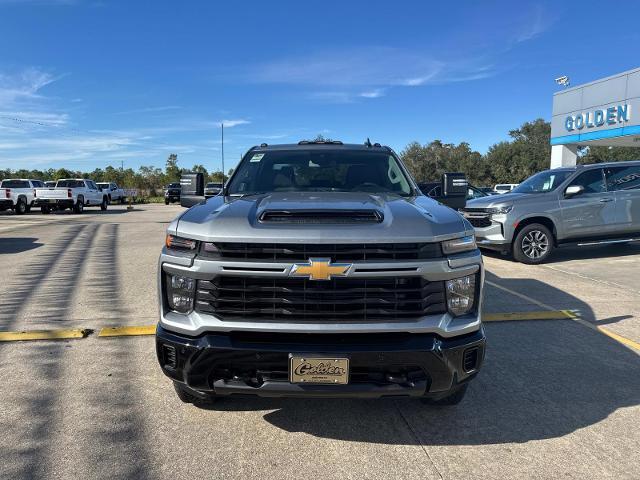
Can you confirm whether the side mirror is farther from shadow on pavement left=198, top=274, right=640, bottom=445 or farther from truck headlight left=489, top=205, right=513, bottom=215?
shadow on pavement left=198, top=274, right=640, bottom=445

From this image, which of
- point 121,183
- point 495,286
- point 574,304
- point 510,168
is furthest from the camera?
point 510,168

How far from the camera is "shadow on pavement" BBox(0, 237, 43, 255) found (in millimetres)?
11352

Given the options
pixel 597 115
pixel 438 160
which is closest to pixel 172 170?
pixel 438 160

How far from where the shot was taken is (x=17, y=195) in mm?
25328

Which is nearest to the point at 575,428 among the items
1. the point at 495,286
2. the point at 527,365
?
the point at 527,365

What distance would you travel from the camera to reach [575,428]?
3.25m

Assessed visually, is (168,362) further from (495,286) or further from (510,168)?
(510,168)

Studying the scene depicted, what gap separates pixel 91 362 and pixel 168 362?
1.84m

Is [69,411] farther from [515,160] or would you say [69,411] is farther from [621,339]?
[515,160]

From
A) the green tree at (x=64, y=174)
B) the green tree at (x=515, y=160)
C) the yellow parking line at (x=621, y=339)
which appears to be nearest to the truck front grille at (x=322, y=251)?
the yellow parking line at (x=621, y=339)

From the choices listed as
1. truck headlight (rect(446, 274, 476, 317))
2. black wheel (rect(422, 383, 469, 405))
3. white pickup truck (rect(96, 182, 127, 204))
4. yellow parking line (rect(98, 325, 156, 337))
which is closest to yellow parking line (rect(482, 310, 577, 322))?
black wheel (rect(422, 383, 469, 405))

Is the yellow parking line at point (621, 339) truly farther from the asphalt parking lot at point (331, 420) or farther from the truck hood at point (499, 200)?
the truck hood at point (499, 200)

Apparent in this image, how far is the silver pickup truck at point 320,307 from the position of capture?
274cm

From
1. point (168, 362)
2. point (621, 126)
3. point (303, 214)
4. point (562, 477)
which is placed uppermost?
point (621, 126)
